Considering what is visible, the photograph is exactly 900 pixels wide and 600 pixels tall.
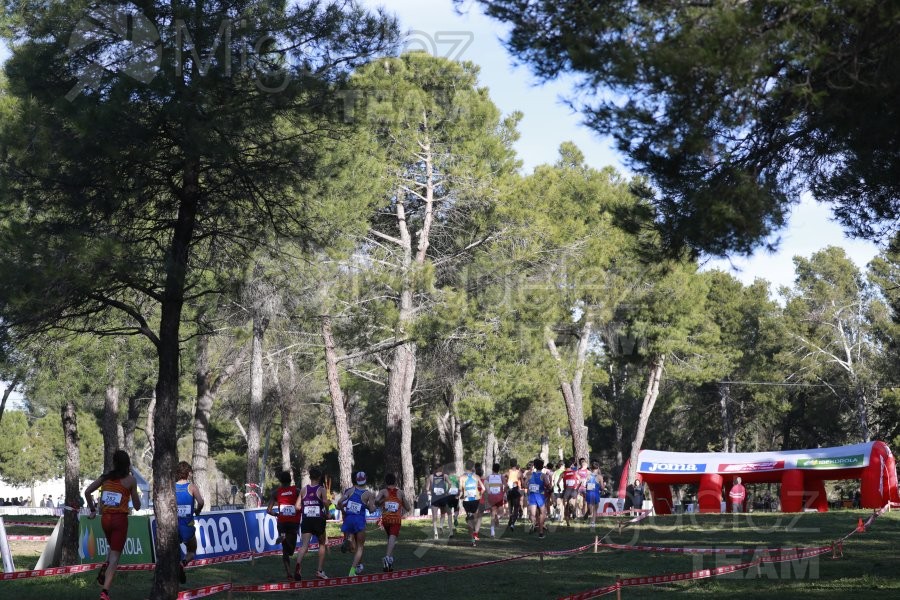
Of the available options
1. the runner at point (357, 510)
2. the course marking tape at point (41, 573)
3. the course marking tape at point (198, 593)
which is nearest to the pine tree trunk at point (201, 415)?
the course marking tape at point (41, 573)

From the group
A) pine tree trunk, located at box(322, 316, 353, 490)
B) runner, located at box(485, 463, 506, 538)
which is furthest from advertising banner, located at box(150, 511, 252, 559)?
pine tree trunk, located at box(322, 316, 353, 490)

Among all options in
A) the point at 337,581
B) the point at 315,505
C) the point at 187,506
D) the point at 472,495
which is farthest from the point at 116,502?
the point at 472,495

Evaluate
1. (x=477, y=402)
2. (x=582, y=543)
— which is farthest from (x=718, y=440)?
(x=582, y=543)

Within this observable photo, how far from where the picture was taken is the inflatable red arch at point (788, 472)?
113 ft

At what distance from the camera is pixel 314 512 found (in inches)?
610

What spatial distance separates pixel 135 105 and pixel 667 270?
658 cm

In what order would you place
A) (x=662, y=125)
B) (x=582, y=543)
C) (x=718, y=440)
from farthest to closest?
(x=718, y=440), (x=582, y=543), (x=662, y=125)

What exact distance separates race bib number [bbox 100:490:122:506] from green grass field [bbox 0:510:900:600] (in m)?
1.37

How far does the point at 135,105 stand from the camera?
12.4 meters

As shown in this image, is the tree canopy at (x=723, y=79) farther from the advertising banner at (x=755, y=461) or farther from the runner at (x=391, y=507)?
the advertising banner at (x=755, y=461)

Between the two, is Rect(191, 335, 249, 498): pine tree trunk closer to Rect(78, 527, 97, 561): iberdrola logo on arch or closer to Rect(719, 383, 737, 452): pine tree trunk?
Rect(78, 527, 97, 561): iberdrola logo on arch

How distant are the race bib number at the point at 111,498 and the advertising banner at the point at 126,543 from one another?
16.0ft

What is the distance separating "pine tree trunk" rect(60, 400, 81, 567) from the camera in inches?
670

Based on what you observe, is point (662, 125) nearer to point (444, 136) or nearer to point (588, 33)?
point (588, 33)
